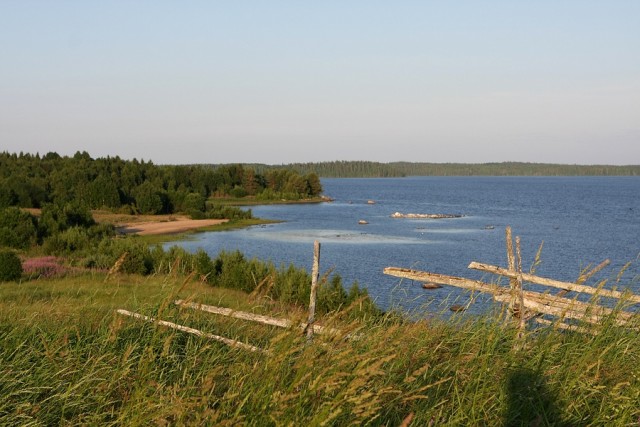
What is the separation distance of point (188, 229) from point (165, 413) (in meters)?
65.7

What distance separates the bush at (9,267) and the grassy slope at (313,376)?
2136cm

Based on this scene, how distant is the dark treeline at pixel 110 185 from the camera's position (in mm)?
76812

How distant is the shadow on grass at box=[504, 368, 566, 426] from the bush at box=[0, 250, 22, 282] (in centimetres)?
2461

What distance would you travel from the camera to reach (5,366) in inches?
165

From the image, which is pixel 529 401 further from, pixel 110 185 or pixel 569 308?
pixel 110 185

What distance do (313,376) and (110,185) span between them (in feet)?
286

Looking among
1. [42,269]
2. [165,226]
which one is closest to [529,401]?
[42,269]

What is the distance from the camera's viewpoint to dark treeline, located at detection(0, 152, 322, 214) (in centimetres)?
7681

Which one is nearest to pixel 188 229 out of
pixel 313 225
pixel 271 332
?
pixel 313 225

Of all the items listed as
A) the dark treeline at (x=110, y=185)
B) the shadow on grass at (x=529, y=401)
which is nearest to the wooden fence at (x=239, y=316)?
the shadow on grass at (x=529, y=401)

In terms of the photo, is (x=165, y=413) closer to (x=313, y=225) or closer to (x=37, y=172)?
(x=313, y=225)

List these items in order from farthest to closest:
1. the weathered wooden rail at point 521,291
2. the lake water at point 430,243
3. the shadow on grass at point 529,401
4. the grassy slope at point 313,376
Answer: the lake water at point 430,243 < the weathered wooden rail at point 521,291 < the shadow on grass at point 529,401 < the grassy slope at point 313,376

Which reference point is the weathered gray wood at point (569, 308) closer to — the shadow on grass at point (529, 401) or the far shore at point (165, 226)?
the shadow on grass at point (529, 401)

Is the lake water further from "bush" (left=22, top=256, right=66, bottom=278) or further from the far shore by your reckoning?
"bush" (left=22, top=256, right=66, bottom=278)
